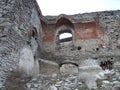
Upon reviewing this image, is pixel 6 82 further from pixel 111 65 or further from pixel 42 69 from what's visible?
pixel 111 65

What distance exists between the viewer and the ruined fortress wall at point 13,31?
23.7ft

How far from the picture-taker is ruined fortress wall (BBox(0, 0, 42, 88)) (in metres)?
7.22

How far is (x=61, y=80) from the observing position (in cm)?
714

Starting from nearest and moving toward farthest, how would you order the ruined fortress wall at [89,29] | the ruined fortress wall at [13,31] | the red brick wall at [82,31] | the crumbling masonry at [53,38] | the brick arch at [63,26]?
the ruined fortress wall at [13,31] < the crumbling masonry at [53,38] < the ruined fortress wall at [89,29] < the red brick wall at [82,31] < the brick arch at [63,26]

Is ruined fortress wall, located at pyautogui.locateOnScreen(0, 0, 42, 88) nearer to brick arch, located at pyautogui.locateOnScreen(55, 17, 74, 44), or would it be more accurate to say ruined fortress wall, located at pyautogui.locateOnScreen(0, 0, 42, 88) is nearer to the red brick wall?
the red brick wall

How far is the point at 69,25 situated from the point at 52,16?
124cm

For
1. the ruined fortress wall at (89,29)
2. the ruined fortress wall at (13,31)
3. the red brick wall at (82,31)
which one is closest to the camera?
the ruined fortress wall at (13,31)

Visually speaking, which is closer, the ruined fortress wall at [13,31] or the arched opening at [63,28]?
the ruined fortress wall at [13,31]

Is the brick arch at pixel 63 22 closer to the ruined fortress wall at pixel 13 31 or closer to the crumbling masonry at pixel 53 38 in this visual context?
the crumbling masonry at pixel 53 38

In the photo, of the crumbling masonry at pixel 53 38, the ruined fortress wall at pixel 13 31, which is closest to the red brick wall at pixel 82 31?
the crumbling masonry at pixel 53 38

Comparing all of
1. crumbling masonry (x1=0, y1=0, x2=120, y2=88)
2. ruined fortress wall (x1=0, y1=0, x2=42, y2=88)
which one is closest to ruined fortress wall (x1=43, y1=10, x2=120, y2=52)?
crumbling masonry (x1=0, y1=0, x2=120, y2=88)

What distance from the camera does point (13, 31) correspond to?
25.8 feet

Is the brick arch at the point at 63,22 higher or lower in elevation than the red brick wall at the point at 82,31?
higher

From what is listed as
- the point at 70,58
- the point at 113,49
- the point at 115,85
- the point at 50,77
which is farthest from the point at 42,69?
the point at 115,85
